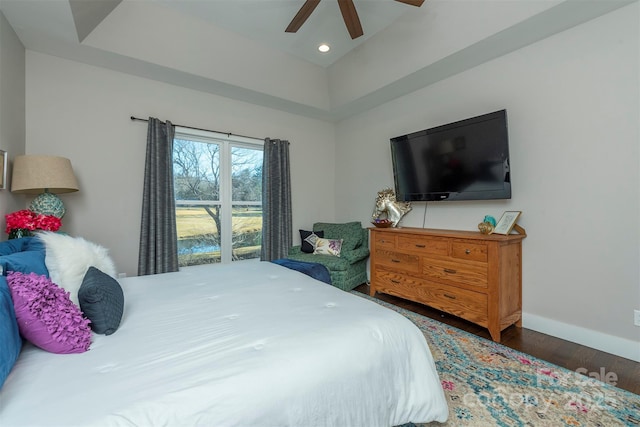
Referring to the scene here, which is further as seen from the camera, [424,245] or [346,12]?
[424,245]

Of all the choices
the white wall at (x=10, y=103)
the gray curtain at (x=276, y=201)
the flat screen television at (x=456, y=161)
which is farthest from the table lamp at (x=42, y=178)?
the flat screen television at (x=456, y=161)

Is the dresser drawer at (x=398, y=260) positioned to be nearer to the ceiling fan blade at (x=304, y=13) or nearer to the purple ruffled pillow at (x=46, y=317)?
the ceiling fan blade at (x=304, y=13)

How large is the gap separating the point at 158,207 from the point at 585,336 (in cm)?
421

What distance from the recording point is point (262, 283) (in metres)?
1.81

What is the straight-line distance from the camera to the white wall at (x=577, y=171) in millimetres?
2041

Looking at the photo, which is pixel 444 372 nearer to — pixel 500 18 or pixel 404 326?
pixel 404 326

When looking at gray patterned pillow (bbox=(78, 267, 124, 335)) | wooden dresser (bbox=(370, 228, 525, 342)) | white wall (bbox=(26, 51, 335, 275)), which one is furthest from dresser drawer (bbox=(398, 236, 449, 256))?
white wall (bbox=(26, 51, 335, 275))

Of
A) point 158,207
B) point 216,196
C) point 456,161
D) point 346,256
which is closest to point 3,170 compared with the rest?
point 158,207

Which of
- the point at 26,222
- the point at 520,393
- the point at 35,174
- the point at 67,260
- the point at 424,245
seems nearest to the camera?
the point at 67,260

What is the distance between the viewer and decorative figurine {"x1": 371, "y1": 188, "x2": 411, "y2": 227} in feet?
11.6

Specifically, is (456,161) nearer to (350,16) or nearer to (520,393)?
(350,16)

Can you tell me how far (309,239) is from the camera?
397 centimetres

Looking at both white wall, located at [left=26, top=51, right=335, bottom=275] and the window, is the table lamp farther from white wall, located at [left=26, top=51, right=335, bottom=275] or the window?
the window

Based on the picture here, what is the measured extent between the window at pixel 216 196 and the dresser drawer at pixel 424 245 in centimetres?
211
